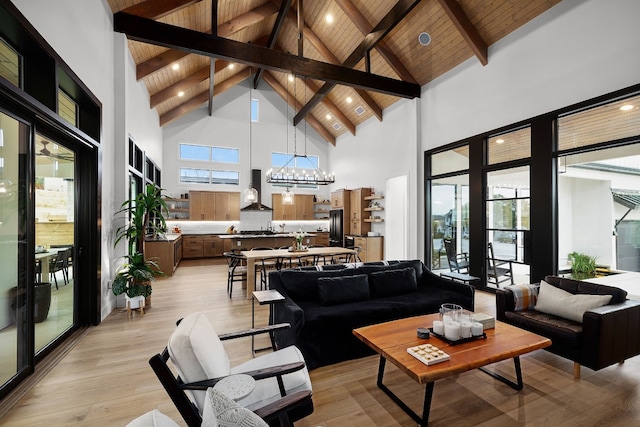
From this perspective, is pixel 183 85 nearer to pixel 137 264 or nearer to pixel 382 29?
pixel 382 29

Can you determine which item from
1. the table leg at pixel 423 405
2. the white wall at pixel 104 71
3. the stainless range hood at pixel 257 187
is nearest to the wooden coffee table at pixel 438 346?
the table leg at pixel 423 405

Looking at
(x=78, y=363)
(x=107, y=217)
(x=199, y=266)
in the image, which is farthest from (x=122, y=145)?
(x=199, y=266)

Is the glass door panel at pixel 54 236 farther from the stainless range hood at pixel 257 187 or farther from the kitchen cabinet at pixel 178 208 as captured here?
the stainless range hood at pixel 257 187

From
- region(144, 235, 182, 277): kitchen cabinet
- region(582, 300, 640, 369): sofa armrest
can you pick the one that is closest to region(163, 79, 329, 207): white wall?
region(144, 235, 182, 277): kitchen cabinet

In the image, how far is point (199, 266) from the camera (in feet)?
26.4

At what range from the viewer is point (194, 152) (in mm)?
9914

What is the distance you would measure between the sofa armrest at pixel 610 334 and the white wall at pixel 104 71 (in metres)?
5.19

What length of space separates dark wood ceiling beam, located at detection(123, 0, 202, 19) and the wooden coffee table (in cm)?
539

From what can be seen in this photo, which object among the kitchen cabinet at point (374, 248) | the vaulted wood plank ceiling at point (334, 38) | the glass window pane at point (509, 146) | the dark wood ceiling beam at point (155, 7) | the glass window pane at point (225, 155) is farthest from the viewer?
the glass window pane at point (225, 155)

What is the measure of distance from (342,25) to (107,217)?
5953 millimetres

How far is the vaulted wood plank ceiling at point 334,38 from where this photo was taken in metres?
4.71

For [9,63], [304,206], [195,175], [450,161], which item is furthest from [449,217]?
[195,175]

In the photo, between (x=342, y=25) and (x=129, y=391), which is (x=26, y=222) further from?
(x=342, y=25)

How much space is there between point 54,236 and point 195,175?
7145 mm
